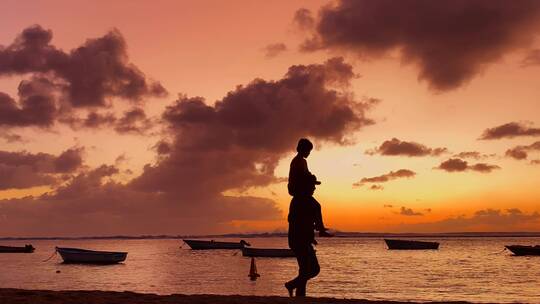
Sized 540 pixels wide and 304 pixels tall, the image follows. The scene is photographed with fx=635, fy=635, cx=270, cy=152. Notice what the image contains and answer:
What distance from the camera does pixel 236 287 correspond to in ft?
177

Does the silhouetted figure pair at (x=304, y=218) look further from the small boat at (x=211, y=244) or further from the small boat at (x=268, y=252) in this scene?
the small boat at (x=211, y=244)

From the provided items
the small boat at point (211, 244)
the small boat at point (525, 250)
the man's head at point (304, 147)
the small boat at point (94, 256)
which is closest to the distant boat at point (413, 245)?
the small boat at point (211, 244)

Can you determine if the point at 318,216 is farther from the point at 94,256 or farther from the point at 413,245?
the point at 413,245

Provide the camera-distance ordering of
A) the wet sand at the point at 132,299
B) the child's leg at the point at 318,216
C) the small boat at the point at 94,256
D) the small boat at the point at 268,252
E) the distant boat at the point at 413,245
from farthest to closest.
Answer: the distant boat at the point at 413,245 < the small boat at the point at 268,252 < the small boat at the point at 94,256 < the child's leg at the point at 318,216 < the wet sand at the point at 132,299

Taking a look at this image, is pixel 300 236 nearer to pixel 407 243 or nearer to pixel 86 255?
pixel 86 255

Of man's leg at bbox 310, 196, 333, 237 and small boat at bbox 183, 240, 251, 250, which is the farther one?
small boat at bbox 183, 240, 251, 250

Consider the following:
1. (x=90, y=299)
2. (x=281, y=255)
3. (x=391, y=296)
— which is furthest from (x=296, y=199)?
(x=281, y=255)

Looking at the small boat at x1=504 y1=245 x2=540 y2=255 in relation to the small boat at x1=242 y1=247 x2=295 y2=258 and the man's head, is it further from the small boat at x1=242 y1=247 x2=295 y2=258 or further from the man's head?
the man's head

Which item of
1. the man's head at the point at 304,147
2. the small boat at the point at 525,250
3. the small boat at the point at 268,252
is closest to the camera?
the man's head at the point at 304,147

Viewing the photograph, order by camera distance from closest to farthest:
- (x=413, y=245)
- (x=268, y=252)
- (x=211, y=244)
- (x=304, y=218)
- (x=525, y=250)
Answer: (x=304, y=218)
(x=268, y=252)
(x=525, y=250)
(x=413, y=245)
(x=211, y=244)

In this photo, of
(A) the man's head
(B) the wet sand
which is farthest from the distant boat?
(A) the man's head

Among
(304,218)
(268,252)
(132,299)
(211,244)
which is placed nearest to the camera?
(304,218)

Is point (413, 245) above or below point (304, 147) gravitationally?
below

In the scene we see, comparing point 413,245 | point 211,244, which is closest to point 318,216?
point 211,244
